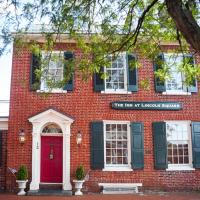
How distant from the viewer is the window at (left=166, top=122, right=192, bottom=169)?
1714 centimetres

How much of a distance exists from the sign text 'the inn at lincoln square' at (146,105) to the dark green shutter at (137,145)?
0.75 m

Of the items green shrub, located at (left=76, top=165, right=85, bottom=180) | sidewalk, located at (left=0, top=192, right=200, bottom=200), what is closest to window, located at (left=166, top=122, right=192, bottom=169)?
sidewalk, located at (left=0, top=192, right=200, bottom=200)

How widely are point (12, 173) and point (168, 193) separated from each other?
659cm

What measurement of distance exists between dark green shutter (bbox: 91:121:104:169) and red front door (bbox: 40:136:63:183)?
1.46 metres

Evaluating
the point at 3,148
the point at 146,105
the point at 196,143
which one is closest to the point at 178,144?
the point at 196,143

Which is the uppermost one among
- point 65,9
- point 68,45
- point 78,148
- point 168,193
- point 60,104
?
point 68,45

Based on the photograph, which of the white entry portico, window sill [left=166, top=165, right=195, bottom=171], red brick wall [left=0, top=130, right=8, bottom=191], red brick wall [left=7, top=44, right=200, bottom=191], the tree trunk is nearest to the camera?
the tree trunk

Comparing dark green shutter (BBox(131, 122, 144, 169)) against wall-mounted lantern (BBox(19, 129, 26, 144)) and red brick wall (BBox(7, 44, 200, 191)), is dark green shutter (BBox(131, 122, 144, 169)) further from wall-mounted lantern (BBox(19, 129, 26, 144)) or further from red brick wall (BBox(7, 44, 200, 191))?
wall-mounted lantern (BBox(19, 129, 26, 144))

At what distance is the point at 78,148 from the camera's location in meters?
16.7

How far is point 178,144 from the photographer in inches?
677

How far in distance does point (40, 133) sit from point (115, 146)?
10.8ft

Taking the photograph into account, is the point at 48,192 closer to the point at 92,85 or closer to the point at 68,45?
the point at 92,85

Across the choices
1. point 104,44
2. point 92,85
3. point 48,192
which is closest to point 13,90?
point 92,85

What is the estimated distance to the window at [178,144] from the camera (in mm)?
17141
